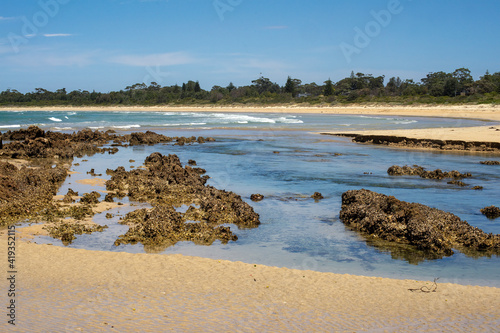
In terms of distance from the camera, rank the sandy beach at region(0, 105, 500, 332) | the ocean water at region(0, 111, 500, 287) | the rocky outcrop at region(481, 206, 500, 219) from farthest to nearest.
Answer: the rocky outcrop at region(481, 206, 500, 219)
the ocean water at region(0, 111, 500, 287)
the sandy beach at region(0, 105, 500, 332)

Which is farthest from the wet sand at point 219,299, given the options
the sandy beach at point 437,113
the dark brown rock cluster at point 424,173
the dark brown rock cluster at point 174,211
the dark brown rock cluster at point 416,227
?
the sandy beach at point 437,113

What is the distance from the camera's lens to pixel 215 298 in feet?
17.9

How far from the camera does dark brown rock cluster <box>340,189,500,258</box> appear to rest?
8.07m

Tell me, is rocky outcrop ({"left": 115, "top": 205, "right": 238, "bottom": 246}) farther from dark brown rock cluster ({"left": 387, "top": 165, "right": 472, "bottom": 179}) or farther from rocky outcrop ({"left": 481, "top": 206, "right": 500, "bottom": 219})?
dark brown rock cluster ({"left": 387, "top": 165, "right": 472, "bottom": 179})

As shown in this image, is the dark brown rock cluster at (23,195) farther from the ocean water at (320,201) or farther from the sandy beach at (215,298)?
the sandy beach at (215,298)

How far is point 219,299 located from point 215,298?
6 centimetres

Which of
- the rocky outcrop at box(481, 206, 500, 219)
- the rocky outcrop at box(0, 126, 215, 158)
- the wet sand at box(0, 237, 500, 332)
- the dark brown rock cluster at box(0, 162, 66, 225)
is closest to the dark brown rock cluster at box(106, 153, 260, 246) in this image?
the wet sand at box(0, 237, 500, 332)

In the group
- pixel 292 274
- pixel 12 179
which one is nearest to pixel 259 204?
pixel 292 274

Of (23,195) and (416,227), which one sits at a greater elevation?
(23,195)

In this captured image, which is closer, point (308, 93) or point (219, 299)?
point (219, 299)

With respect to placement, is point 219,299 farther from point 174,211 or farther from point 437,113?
point 437,113

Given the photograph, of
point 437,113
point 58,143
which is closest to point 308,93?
point 437,113

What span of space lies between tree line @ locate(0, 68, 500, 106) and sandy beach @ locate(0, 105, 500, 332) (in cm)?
6647

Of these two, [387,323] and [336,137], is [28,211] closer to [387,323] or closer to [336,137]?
[387,323]
